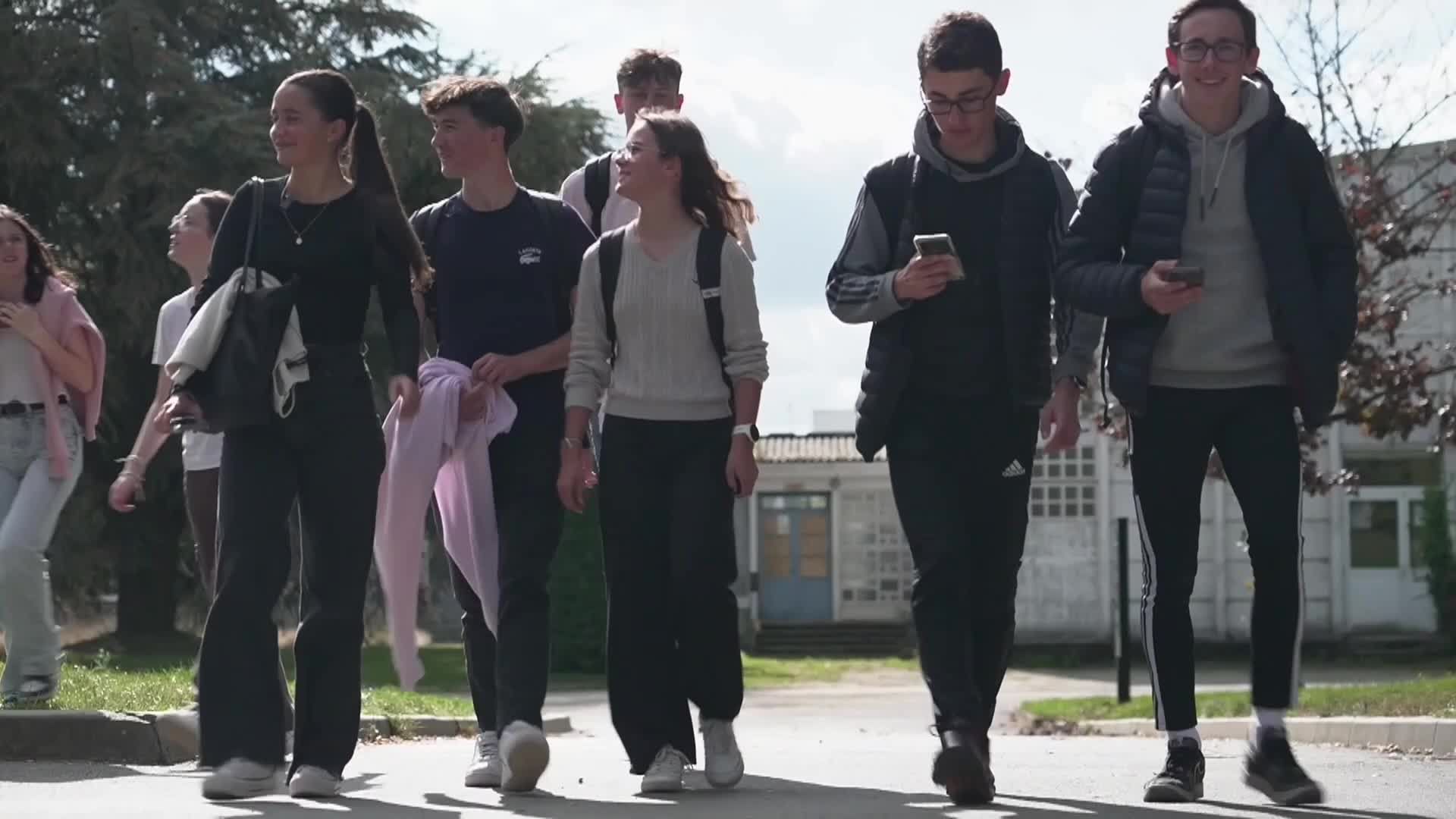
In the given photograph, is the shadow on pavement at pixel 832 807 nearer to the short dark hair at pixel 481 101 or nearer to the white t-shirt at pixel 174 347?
the short dark hair at pixel 481 101


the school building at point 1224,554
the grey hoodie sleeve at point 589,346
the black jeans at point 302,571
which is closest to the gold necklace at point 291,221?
the black jeans at point 302,571

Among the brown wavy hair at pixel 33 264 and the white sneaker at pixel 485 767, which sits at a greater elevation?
the brown wavy hair at pixel 33 264

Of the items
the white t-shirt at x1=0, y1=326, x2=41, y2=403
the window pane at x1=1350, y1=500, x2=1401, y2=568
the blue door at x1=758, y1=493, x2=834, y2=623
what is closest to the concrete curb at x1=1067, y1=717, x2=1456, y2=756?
the white t-shirt at x1=0, y1=326, x2=41, y2=403

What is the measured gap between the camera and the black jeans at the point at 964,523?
6598 mm

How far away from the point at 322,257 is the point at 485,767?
64.8 inches

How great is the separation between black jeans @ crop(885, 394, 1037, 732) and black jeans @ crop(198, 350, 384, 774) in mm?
1547

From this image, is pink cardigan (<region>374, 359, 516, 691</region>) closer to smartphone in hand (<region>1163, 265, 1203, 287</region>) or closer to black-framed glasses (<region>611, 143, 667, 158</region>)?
black-framed glasses (<region>611, 143, 667, 158</region>)

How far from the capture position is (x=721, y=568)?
6914 millimetres

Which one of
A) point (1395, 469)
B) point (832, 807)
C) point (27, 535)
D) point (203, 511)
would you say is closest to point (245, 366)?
point (832, 807)

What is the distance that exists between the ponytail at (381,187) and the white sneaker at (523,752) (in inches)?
53.1

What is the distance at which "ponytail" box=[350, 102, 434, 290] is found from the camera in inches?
268

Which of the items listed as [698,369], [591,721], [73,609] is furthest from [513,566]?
[73,609]

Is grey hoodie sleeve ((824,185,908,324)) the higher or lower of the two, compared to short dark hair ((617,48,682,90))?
lower

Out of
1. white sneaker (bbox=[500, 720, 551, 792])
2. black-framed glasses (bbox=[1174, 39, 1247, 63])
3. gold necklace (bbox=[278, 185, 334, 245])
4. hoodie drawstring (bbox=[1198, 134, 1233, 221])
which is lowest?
white sneaker (bbox=[500, 720, 551, 792])
